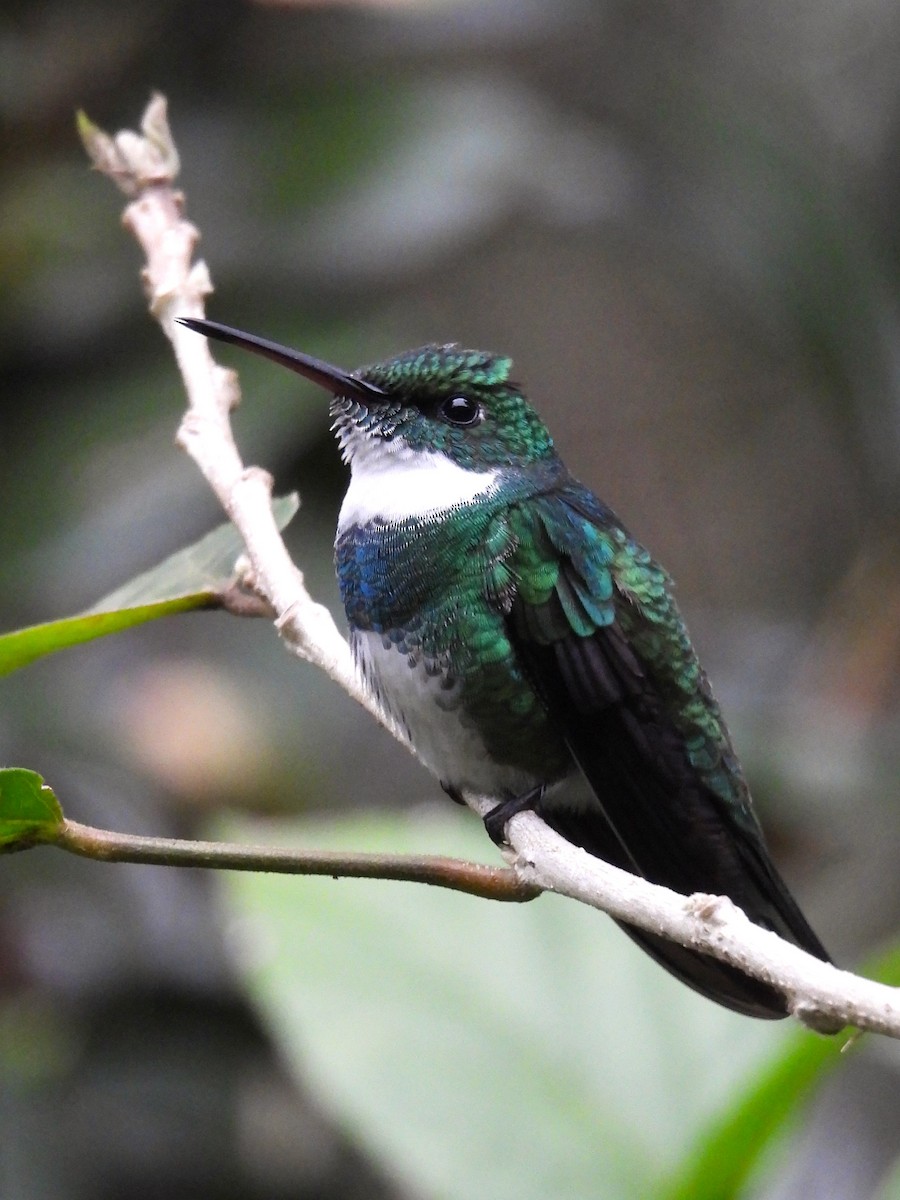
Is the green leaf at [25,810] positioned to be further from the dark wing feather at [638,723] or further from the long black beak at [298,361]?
the dark wing feather at [638,723]

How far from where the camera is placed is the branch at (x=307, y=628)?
3.73 ft

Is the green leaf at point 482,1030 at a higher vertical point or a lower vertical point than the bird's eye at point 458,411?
lower

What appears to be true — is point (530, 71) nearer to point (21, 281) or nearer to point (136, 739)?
point (21, 281)

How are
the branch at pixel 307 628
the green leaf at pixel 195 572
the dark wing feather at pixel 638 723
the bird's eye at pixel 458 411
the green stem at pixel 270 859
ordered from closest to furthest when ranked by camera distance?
the branch at pixel 307 628 → the green stem at pixel 270 859 → the green leaf at pixel 195 572 → the dark wing feather at pixel 638 723 → the bird's eye at pixel 458 411

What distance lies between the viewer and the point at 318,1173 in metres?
3.25

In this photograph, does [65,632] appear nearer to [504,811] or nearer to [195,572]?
[195,572]

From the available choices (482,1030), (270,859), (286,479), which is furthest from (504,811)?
(286,479)

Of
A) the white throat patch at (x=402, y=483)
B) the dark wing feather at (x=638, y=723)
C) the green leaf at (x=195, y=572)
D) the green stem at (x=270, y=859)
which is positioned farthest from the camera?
the white throat patch at (x=402, y=483)

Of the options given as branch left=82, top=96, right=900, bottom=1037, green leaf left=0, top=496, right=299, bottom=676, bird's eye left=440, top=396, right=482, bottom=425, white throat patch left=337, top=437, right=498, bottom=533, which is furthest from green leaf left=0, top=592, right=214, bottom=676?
bird's eye left=440, top=396, right=482, bottom=425

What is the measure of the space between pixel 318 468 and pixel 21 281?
0.85 m

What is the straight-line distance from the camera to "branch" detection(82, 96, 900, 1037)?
114cm

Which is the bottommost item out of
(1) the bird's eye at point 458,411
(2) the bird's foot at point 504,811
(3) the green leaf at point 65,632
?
(2) the bird's foot at point 504,811

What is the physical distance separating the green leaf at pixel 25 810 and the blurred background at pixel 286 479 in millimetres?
1009

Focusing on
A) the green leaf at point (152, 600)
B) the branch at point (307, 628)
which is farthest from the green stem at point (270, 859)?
the green leaf at point (152, 600)
